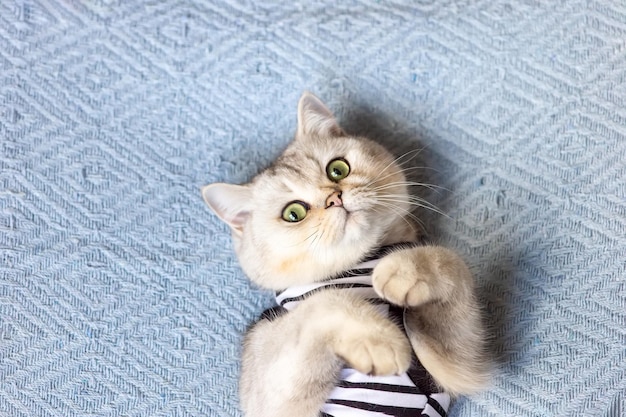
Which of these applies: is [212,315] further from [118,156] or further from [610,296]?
[610,296]

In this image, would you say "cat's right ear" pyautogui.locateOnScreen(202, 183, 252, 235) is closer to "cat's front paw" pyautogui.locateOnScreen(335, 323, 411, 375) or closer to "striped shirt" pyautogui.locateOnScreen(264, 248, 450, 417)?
"striped shirt" pyautogui.locateOnScreen(264, 248, 450, 417)

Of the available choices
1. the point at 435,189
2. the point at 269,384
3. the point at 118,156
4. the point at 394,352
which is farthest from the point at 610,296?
the point at 118,156

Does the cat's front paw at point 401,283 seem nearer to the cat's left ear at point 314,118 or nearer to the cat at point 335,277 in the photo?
the cat at point 335,277

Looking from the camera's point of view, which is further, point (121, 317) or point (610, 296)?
point (121, 317)

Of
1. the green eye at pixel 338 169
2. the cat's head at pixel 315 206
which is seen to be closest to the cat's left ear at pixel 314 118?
the cat's head at pixel 315 206

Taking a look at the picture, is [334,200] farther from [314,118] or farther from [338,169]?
[314,118]

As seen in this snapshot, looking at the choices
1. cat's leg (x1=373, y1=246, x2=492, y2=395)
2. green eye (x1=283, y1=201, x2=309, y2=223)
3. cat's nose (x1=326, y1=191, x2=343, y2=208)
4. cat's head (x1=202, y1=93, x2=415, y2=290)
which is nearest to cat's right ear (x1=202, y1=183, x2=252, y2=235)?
cat's head (x1=202, y1=93, x2=415, y2=290)
